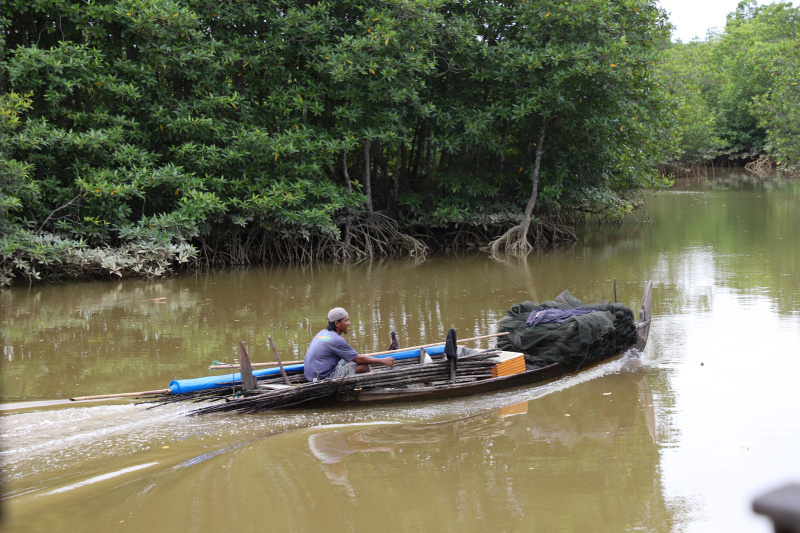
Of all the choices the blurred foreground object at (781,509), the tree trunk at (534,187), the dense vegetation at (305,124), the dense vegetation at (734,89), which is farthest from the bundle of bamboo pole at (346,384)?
the dense vegetation at (734,89)

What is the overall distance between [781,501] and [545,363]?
7.44 metres

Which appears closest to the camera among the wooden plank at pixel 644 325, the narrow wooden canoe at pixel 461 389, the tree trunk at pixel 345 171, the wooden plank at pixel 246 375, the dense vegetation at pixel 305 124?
the wooden plank at pixel 246 375

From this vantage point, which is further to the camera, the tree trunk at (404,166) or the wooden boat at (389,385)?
the tree trunk at (404,166)

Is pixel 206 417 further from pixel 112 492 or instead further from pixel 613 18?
pixel 613 18

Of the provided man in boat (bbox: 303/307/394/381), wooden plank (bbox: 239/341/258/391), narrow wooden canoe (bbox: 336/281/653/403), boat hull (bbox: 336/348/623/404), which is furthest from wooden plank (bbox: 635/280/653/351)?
wooden plank (bbox: 239/341/258/391)

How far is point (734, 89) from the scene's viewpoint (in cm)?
4691

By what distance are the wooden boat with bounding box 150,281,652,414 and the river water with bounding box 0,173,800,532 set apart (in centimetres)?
12

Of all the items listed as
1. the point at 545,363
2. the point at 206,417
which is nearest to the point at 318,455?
the point at 206,417

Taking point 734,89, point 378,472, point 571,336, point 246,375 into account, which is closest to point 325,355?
point 246,375

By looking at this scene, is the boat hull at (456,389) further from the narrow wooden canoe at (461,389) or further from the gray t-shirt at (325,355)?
the gray t-shirt at (325,355)

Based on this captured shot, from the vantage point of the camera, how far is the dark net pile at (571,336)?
321 inches

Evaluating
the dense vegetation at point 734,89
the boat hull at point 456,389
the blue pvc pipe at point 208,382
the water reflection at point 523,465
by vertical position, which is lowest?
A: the water reflection at point 523,465

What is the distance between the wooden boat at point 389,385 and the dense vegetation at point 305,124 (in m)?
8.08

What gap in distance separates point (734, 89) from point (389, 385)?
4673cm
